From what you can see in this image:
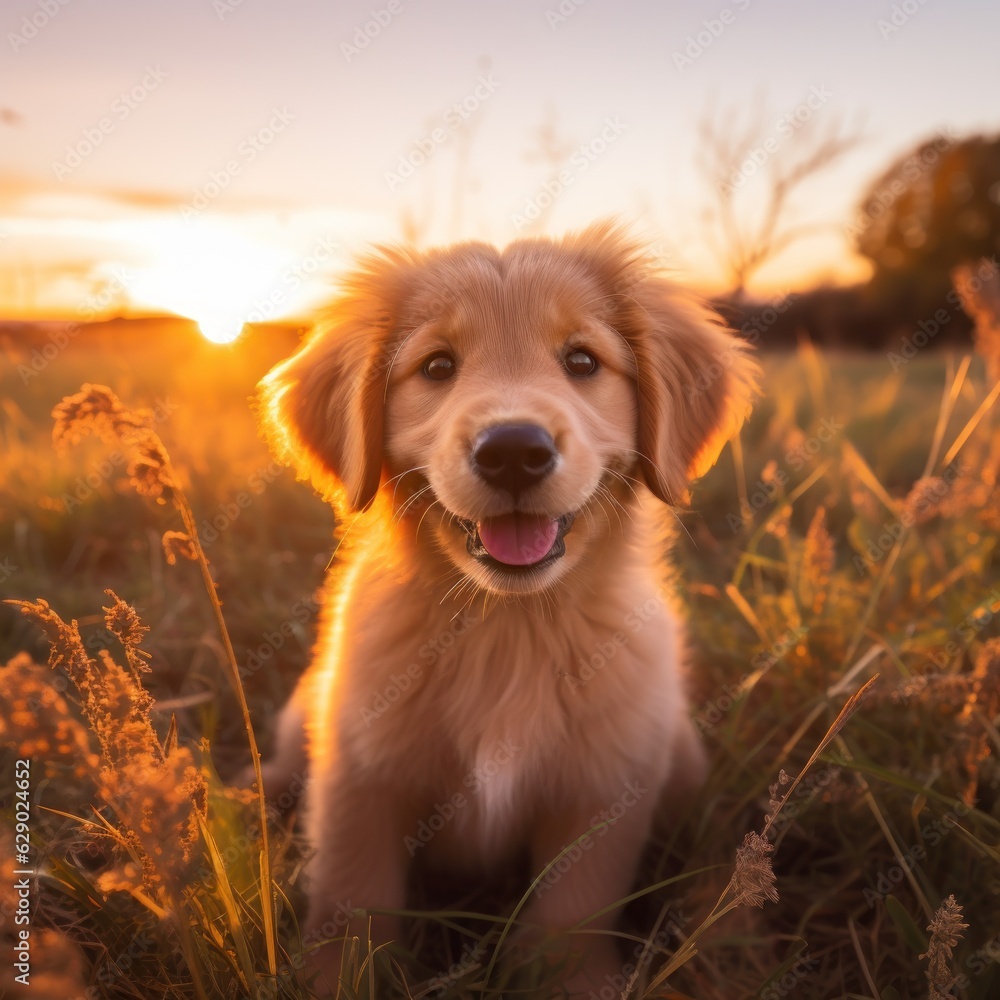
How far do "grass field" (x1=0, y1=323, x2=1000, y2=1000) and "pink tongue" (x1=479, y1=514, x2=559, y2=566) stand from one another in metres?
0.72

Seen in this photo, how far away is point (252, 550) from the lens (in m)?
3.64

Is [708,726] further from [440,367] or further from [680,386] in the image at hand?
[440,367]

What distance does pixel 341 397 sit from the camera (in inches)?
82.0

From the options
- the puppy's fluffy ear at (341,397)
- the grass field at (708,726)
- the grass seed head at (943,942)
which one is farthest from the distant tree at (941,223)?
the grass seed head at (943,942)

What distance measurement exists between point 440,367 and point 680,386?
646mm

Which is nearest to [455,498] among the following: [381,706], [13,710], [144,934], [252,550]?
[381,706]

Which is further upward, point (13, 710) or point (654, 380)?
point (654, 380)

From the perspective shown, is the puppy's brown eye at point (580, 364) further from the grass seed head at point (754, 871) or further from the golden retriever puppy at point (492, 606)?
the grass seed head at point (754, 871)

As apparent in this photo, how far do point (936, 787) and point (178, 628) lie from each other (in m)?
2.67

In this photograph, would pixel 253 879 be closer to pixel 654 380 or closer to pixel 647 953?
pixel 647 953

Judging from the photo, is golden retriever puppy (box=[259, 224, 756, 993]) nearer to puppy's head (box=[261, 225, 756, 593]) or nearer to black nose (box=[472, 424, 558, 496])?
puppy's head (box=[261, 225, 756, 593])

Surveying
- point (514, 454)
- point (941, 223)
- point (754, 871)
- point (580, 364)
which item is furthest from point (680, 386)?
point (941, 223)

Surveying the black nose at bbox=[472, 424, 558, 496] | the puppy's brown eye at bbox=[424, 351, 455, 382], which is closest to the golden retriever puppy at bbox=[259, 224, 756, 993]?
the puppy's brown eye at bbox=[424, 351, 455, 382]

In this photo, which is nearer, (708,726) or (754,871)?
(754,871)
